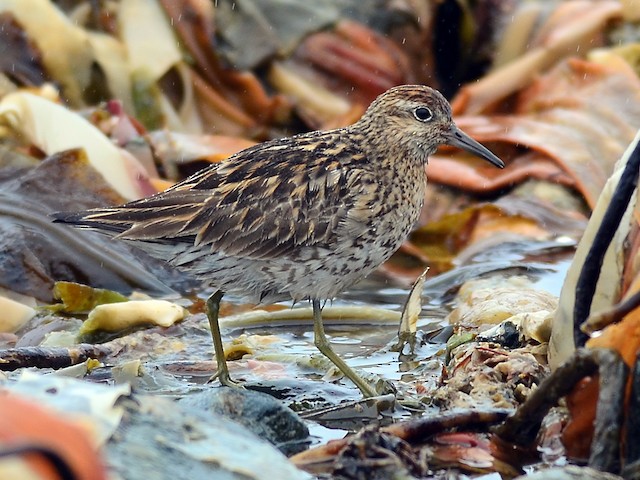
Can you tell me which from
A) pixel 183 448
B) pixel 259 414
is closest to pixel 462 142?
pixel 259 414

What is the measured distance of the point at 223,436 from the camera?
3.23 m

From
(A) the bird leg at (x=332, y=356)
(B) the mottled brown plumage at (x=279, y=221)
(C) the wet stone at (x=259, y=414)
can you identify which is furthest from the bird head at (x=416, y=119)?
(C) the wet stone at (x=259, y=414)

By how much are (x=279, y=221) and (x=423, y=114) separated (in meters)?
1.06

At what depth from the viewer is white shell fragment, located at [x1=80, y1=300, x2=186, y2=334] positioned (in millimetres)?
5336

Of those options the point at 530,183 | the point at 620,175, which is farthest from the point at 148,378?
the point at 530,183

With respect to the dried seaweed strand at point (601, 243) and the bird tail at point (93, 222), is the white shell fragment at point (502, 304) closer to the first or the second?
the dried seaweed strand at point (601, 243)

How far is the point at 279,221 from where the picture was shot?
→ 4.80 m

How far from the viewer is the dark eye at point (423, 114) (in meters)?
5.40

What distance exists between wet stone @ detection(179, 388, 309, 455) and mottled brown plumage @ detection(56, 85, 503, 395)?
2.68 ft

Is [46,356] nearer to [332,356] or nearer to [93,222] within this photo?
[93,222]

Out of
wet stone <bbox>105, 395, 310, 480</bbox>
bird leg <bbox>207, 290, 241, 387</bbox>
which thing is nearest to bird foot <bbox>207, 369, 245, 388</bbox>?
bird leg <bbox>207, 290, 241, 387</bbox>

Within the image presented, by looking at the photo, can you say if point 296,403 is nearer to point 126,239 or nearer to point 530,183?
point 126,239

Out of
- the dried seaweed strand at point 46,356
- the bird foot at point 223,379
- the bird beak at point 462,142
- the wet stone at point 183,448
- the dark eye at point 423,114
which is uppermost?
the dark eye at point 423,114

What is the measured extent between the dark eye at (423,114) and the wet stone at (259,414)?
204 centimetres
